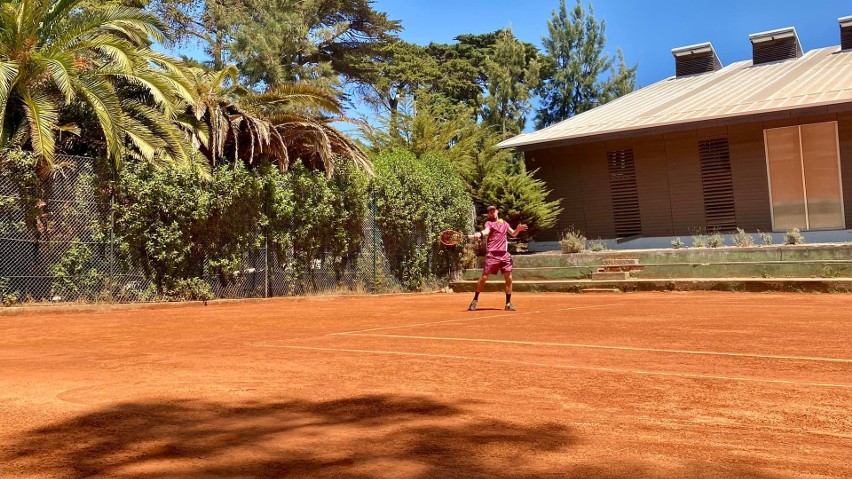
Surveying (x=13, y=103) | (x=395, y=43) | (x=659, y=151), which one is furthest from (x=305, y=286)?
(x=395, y=43)

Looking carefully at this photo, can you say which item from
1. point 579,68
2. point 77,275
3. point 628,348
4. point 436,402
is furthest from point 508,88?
point 436,402

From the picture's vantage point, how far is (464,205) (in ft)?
73.7

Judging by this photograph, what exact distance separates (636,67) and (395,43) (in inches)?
526

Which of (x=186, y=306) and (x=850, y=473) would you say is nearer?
(x=850, y=473)

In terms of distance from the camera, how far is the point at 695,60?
29.5m

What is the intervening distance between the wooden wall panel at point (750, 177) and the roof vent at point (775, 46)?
832cm

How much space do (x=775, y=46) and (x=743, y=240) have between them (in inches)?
Result: 463

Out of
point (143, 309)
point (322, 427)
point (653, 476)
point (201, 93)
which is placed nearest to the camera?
point (653, 476)

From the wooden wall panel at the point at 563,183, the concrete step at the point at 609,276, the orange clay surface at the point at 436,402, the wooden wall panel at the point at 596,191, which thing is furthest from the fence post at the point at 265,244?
the wooden wall panel at the point at 596,191

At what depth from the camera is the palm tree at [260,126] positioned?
16.7 meters

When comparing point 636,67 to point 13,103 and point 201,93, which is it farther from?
point 13,103

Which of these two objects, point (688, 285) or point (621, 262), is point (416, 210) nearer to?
point (621, 262)

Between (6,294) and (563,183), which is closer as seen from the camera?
(6,294)

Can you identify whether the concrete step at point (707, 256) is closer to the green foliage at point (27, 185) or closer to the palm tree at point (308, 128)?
the palm tree at point (308, 128)
